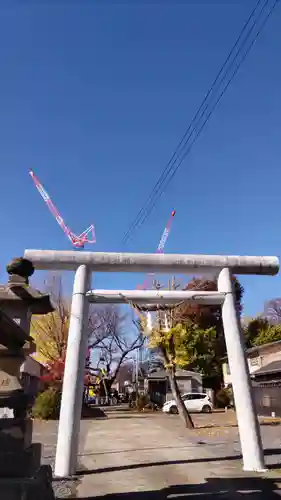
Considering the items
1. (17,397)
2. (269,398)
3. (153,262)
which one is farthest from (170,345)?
(269,398)

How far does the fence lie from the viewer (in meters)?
26.9

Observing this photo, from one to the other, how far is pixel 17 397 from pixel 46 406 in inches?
827

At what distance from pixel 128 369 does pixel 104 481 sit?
221 ft

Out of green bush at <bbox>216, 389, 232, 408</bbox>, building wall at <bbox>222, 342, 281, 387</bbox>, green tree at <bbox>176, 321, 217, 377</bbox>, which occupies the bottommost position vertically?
green bush at <bbox>216, 389, 232, 408</bbox>

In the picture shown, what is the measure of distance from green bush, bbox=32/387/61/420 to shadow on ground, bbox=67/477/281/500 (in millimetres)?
19360

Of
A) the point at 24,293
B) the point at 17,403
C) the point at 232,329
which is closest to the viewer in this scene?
the point at 17,403

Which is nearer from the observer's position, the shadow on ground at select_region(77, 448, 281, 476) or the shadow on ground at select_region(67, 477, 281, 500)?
the shadow on ground at select_region(67, 477, 281, 500)

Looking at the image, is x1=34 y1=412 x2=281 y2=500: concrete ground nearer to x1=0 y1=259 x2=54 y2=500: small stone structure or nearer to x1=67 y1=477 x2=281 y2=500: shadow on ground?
x1=67 y1=477 x2=281 y2=500: shadow on ground

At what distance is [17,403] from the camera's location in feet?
19.0

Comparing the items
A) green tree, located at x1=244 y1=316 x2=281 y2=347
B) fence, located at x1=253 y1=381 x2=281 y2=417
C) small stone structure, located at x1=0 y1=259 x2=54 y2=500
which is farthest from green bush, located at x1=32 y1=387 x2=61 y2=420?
Result: green tree, located at x1=244 y1=316 x2=281 y2=347

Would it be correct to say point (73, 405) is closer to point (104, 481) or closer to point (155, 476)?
point (104, 481)

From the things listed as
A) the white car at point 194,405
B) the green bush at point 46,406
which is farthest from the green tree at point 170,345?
the white car at point 194,405

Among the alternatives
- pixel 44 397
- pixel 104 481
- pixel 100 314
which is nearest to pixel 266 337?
pixel 100 314

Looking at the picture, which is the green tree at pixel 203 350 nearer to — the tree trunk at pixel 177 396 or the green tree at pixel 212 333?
the green tree at pixel 212 333
